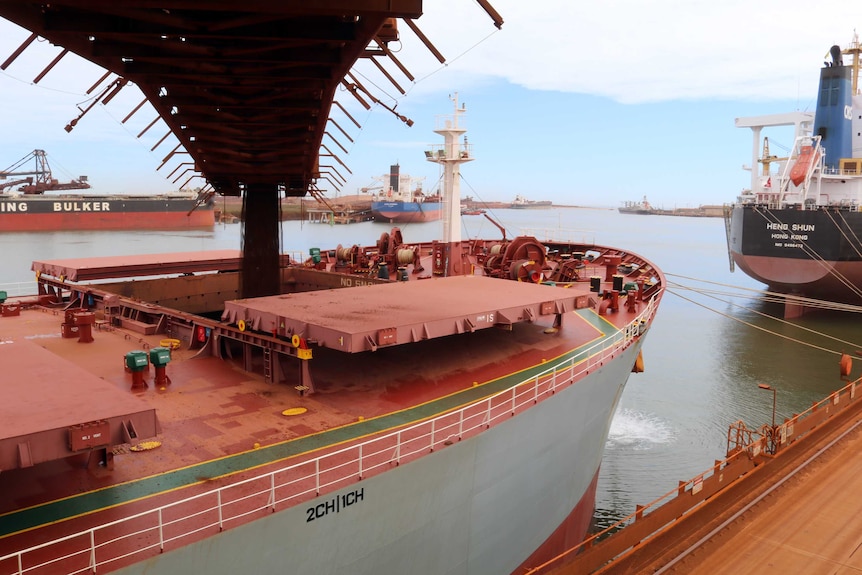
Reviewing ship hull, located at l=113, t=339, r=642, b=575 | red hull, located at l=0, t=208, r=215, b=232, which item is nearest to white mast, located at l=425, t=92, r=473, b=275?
ship hull, located at l=113, t=339, r=642, b=575

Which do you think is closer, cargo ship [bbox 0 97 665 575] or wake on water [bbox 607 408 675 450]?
cargo ship [bbox 0 97 665 575]

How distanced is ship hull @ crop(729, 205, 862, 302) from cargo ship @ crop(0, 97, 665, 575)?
3056 centimetres

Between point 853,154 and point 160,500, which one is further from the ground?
point 853,154

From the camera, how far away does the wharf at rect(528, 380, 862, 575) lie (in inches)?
570

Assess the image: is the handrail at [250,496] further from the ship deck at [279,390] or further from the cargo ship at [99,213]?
the cargo ship at [99,213]

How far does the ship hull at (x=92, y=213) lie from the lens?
81.8 m

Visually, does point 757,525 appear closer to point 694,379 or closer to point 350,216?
point 694,379

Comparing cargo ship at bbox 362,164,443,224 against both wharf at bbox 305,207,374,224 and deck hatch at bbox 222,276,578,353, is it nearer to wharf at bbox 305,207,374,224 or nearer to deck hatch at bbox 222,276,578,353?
wharf at bbox 305,207,374,224

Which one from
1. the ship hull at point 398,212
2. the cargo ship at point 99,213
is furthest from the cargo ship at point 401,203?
the cargo ship at point 99,213

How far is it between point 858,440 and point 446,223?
1961 centimetres

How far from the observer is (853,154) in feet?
186

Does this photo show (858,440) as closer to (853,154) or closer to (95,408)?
(95,408)

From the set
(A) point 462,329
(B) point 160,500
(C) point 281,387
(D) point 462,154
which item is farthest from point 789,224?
(B) point 160,500

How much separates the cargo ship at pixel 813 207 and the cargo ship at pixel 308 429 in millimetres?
30677
